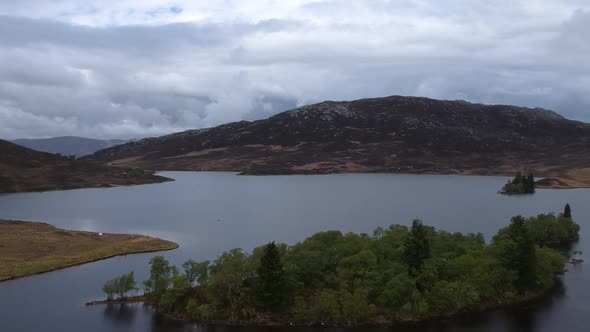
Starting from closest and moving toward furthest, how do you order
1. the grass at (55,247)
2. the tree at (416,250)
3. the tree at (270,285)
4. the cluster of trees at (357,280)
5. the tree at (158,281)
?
the cluster of trees at (357,280) < the tree at (270,285) < the tree at (158,281) < the tree at (416,250) < the grass at (55,247)

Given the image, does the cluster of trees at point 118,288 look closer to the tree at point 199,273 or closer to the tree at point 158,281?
the tree at point 158,281

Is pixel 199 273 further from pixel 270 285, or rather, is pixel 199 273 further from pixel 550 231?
pixel 550 231

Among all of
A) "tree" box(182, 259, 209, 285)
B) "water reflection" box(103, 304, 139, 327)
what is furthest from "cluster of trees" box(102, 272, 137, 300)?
"tree" box(182, 259, 209, 285)

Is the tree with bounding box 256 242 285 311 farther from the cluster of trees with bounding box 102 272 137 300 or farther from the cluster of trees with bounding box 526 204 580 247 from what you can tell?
the cluster of trees with bounding box 526 204 580 247

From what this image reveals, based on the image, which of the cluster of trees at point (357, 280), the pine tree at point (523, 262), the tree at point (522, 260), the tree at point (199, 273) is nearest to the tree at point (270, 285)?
the cluster of trees at point (357, 280)

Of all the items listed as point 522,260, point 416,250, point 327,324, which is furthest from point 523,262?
point 327,324

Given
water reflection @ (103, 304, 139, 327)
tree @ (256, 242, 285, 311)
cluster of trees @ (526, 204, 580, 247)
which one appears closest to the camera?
water reflection @ (103, 304, 139, 327)
